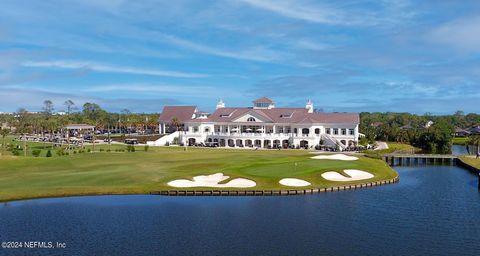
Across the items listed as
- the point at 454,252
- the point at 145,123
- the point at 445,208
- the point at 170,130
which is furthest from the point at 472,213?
the point at 145,123

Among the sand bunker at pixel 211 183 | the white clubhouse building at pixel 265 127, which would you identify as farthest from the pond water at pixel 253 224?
the white clubhouse building at pixel 265 127

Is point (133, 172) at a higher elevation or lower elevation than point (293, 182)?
higher

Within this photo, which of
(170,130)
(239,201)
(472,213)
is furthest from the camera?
(170,130)

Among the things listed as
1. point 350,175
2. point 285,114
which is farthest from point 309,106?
point 350,175

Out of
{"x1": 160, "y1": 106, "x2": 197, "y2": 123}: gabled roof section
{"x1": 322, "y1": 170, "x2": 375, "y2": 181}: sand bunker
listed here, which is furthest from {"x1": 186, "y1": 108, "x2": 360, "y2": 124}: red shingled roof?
{"x1": 322, "y1": 170, "x2": 375, "y2": 181}: sand bunker

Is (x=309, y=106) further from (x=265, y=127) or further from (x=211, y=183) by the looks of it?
(x=211, y=183)

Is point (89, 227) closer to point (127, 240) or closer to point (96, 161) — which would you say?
point (127, 240)

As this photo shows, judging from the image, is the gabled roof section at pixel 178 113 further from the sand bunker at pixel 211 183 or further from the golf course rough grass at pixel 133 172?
the sand bunker at pixel 211 183

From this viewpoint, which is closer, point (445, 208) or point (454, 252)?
point (454, 252)
